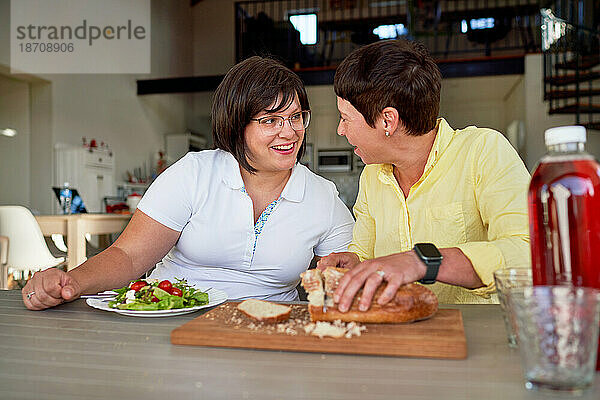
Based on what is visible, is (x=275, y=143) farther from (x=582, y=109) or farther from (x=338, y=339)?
(x=582, y=109)

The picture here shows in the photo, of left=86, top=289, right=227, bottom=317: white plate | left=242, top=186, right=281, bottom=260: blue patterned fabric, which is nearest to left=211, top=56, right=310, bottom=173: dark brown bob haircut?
left=242, top=186, right=281, bottom=260: blue patterned fabric

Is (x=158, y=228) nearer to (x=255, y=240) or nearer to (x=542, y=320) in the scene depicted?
(x=255, y=240)

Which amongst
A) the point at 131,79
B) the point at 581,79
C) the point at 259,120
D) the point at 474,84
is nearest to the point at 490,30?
the point at 474,84

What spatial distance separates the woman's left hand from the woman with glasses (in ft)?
2.30

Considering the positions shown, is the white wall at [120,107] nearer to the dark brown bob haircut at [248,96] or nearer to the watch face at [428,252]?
the dark brown bob haircut at [248,96]

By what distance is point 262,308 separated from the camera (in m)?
0.99

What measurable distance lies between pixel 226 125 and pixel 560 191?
45.2 inches

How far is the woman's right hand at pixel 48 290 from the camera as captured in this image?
1162 mm

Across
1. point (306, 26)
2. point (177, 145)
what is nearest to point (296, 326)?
point (177, 145)

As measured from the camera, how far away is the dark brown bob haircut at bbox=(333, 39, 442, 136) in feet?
4.36

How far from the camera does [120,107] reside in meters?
8.20

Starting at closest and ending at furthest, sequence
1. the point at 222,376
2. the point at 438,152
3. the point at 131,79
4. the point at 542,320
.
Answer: the point at 542,320
the point at 222,376
the point at 438,152
the point at 131,79

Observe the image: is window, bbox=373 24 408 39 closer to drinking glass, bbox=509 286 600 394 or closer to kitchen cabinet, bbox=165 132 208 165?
kitchen cabinet, bbox=165 132 208 165

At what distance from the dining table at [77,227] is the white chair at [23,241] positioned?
0.23 ft
